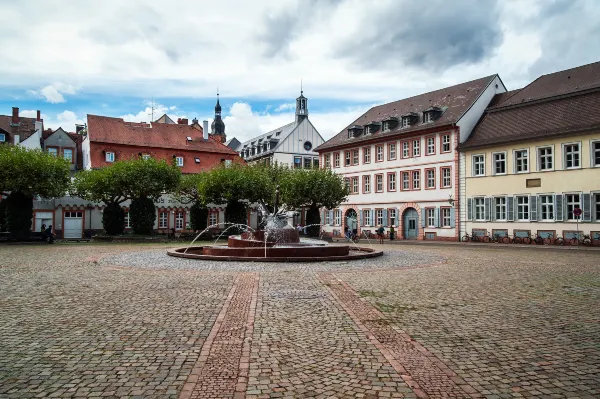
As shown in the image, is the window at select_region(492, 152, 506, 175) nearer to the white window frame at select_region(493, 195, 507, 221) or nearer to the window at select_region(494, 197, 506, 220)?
the white window frame at select_region(493, 195, 507, 221)

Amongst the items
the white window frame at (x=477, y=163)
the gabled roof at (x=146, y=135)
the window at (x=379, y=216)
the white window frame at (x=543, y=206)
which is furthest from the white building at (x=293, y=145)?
the white window frame at (x=543, y=206)

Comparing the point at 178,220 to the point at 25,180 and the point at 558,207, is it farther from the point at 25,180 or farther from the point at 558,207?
the point at 558,207

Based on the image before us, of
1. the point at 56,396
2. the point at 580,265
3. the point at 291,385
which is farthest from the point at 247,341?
the point at 580,265

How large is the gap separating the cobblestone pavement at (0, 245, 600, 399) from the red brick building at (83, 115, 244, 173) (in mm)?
41804

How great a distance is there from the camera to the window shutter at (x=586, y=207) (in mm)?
34031

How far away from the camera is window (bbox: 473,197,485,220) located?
41.3 metres

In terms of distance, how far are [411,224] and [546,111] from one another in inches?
609

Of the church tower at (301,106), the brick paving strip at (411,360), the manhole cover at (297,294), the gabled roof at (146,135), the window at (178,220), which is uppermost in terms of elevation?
the church tower at (301,106)

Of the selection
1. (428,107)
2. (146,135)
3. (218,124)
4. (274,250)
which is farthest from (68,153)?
(218,124)

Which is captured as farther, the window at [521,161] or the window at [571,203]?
the window at [521,161]

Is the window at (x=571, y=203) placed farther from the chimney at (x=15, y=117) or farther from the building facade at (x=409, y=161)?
the chimney at (x=15, y=117)

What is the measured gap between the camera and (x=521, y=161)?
38.6 meters

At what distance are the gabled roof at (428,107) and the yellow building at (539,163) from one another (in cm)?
229

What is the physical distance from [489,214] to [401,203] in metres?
9.68
